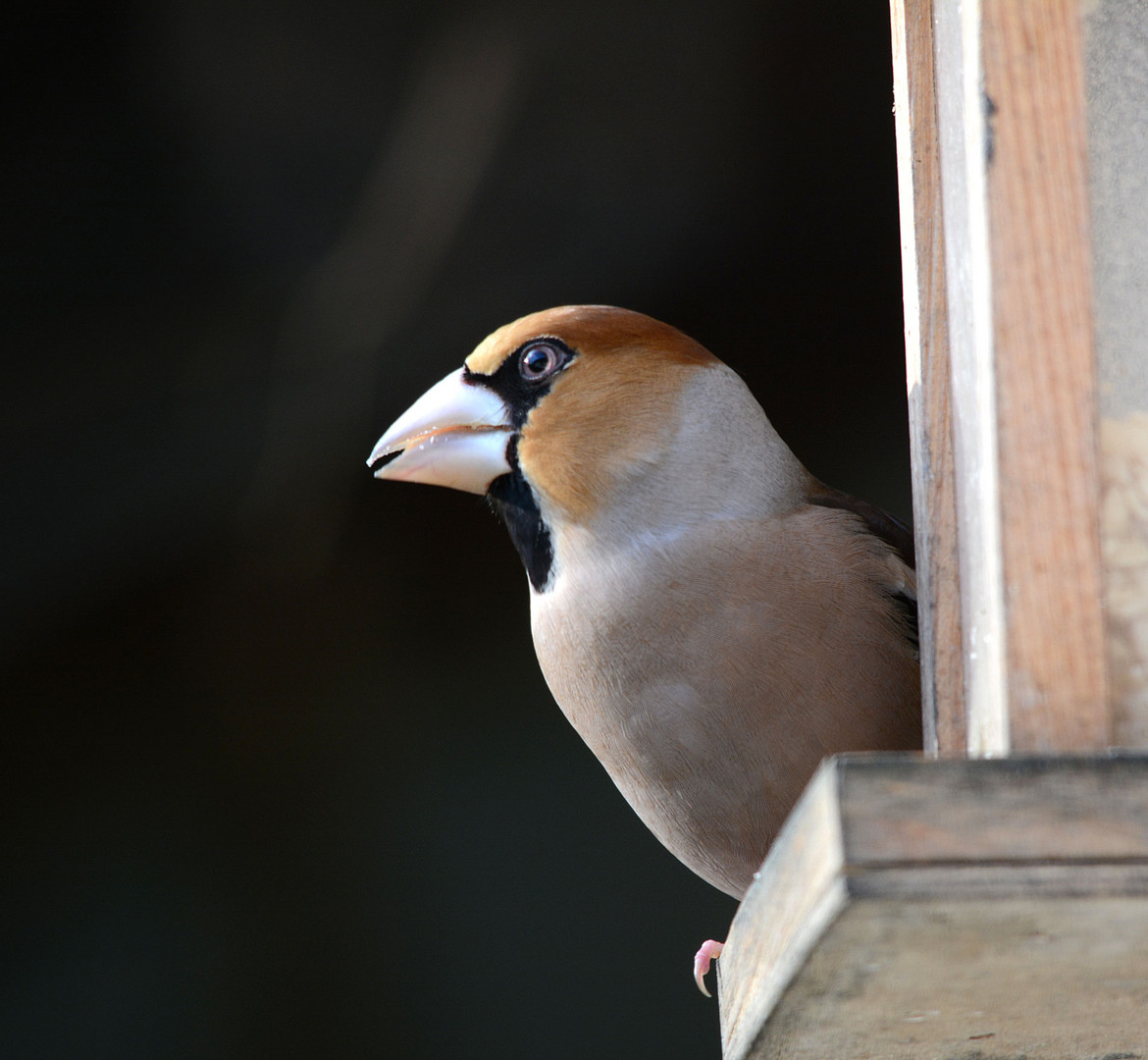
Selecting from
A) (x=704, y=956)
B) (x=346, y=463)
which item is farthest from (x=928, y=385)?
(x=346, y=463)

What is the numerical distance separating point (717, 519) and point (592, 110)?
162 cm

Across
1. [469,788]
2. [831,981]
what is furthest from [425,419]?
[469,788]

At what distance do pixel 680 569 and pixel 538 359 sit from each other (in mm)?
361

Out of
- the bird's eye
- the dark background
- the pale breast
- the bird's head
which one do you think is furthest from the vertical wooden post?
the dark background

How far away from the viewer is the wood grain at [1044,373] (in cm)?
104

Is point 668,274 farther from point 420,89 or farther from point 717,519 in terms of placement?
point 717,519

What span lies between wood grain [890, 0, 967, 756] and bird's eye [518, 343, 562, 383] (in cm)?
49

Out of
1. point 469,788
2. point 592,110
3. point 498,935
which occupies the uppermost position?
point 592,110

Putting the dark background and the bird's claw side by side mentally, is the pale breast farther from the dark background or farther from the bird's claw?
the dark background

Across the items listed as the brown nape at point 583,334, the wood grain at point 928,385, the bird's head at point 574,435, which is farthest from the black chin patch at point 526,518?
the wood grain at point 928,385

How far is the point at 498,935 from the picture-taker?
11.9 ft

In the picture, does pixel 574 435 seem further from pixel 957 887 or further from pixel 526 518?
pixel 957 887

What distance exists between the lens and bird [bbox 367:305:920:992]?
1.62 m

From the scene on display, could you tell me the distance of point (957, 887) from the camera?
0.87 metres
